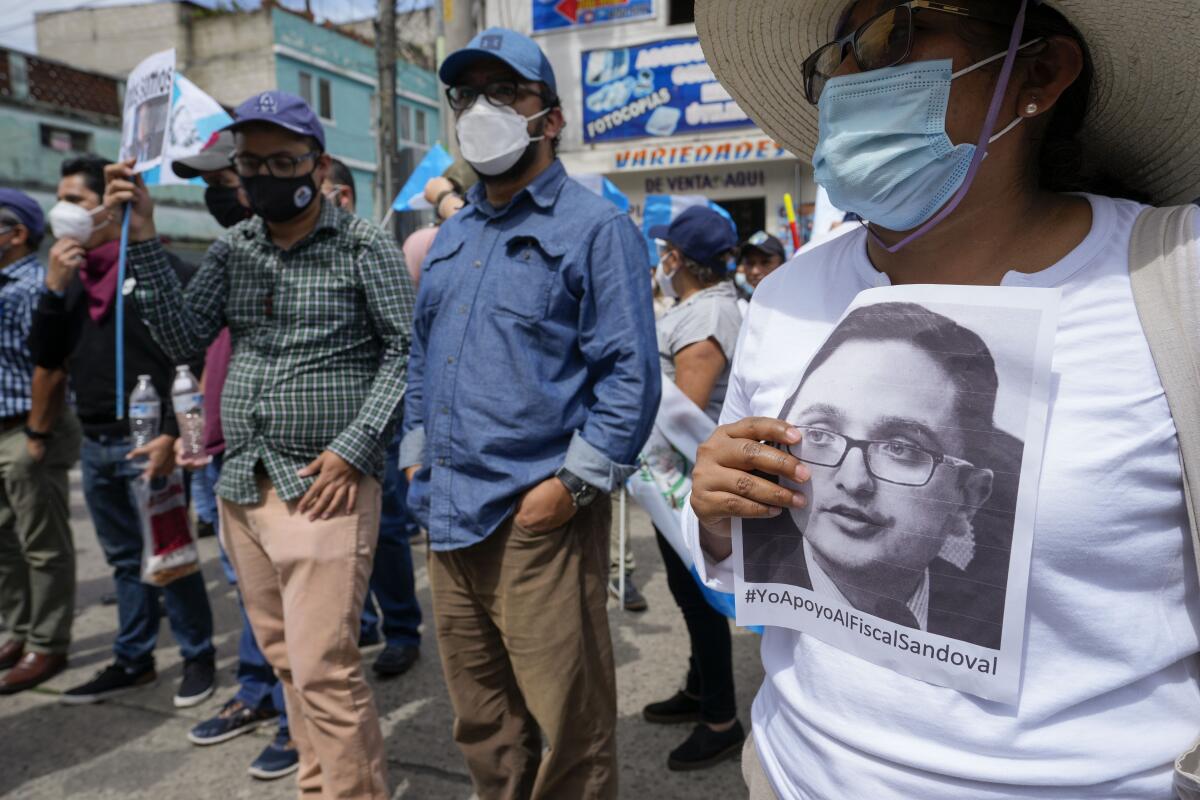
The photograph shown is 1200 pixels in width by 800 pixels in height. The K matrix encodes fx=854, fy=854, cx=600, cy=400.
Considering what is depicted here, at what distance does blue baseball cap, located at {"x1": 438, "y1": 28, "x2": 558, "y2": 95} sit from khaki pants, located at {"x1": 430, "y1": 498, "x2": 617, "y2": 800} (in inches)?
47.1

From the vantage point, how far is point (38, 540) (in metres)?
3.94

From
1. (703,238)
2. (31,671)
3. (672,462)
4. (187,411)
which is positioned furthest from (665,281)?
(31,671)

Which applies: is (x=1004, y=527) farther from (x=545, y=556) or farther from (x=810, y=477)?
(x=545, y=556)

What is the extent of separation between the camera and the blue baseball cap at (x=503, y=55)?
2.28m

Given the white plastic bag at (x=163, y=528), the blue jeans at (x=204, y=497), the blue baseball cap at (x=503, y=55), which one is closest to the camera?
the blue baseball cap at (x=503, y=55)

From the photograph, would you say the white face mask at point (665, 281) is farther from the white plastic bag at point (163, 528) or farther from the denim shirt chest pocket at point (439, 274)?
the white plastic bag at point (163, 528)

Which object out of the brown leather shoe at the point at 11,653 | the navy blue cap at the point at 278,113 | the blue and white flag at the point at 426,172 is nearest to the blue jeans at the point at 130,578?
the brown leather shoe at the point at 11,653

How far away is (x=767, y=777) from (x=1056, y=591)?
524 mm

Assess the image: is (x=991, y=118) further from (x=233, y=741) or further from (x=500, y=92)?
(x=233, y=741)

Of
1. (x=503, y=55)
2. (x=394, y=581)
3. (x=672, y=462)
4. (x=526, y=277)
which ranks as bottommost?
(x=394, y=581)

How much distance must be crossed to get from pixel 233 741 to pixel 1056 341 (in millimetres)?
3333

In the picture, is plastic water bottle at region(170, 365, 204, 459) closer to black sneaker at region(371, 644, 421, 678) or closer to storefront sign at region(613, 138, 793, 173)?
black sneaker at region(371, 644, 421, 678)

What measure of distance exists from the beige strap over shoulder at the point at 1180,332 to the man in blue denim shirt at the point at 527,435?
50.9 inches

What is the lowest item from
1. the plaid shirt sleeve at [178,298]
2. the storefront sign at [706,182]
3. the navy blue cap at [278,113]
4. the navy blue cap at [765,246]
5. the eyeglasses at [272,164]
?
the plaid shirt sleeve at [178,298]
